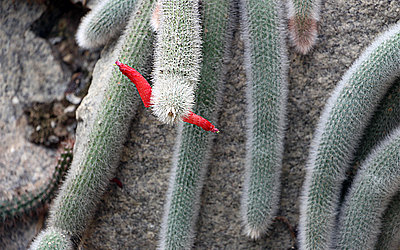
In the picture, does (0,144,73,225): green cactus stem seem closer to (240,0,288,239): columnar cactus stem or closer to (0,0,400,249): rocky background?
(0,0,400,249): rocky background

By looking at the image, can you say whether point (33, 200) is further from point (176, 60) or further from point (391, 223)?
point (391, 223)

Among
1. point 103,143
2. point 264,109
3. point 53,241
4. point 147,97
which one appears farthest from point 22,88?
point 264,109

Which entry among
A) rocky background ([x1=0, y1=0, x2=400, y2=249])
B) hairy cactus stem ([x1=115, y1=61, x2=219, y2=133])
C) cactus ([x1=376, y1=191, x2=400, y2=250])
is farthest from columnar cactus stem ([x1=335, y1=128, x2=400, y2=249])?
hairy cactus stem ([x1=115, y1=61, x2=219, y2=133])

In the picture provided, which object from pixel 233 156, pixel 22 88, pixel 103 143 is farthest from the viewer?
pixel 22 88

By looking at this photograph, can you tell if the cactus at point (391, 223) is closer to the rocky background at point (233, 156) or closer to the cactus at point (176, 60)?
the rocky background at point (233, 156)

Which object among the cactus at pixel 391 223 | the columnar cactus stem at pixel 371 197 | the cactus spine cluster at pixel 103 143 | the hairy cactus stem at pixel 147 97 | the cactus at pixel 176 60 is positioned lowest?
the cactus at pixel 391 223

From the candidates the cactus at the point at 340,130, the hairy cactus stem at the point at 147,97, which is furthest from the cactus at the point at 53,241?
the cactus at the point at 340,130
